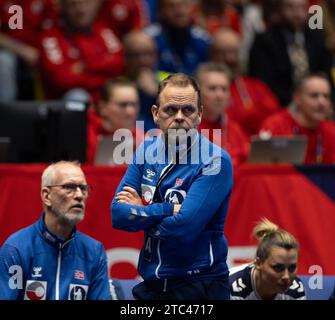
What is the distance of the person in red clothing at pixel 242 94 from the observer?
404 inches

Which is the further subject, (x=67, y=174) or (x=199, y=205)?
(x=67, y=174)

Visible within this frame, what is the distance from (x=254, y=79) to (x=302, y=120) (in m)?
1.54

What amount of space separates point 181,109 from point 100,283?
1.26 m

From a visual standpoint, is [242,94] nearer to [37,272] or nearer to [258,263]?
[258,263]

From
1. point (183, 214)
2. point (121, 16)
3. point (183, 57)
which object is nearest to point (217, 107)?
point (183, 57)

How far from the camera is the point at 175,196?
5.42 m

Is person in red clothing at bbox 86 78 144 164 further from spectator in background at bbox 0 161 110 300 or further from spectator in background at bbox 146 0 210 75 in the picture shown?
spectator in background at bbox 0 161 110 300

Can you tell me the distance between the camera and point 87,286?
6.03m

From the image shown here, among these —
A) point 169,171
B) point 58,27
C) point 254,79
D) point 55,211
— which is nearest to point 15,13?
point 58,27

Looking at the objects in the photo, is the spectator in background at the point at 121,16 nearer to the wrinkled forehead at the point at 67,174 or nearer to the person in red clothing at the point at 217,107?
the person in red clothing at the point at 217,107

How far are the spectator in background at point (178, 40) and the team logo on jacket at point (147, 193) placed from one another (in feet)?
17.3

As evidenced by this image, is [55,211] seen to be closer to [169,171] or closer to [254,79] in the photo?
[169,171]

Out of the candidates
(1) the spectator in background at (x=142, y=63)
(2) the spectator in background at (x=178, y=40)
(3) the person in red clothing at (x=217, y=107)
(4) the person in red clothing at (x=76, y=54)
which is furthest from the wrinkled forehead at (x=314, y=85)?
(4) the person in red clothing at (x=76, y=54)

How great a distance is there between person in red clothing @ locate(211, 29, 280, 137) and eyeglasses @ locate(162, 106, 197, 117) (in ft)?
15.7
